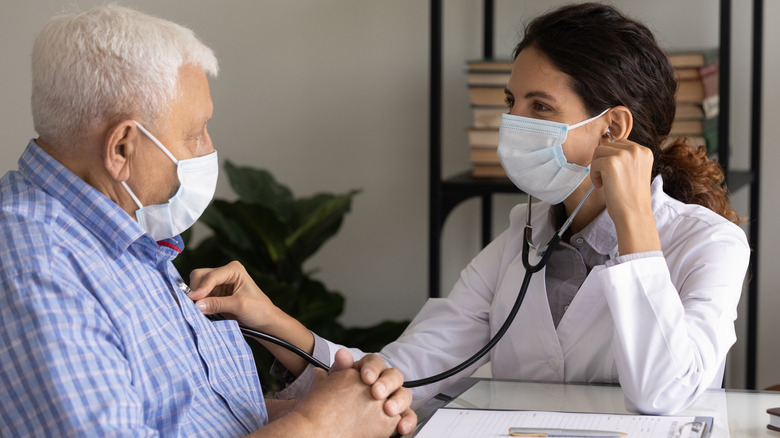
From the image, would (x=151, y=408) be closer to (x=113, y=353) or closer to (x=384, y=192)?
(x=113, y=353)

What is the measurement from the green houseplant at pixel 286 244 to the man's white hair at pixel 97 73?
4.34ft

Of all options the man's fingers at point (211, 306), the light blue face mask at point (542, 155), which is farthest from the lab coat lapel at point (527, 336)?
the man's fingers at point (211, 306)

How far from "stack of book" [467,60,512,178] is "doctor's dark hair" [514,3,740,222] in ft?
2.31

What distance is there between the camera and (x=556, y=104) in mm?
1405

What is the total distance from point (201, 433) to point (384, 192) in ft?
5.65

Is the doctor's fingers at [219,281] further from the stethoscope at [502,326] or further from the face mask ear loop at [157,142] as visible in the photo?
the face mask ear loop at [157,142]

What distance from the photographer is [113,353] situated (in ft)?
3.05

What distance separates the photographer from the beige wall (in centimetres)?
262

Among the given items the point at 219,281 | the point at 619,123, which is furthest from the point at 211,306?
the point at 619,123

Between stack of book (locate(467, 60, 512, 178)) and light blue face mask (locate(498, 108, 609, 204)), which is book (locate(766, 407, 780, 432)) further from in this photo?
stack of book (locate(467, 60, 512, 178))

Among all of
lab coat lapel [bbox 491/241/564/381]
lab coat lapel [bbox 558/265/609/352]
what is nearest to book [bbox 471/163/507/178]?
lab coat lapel [bbox 491/241/564/381]

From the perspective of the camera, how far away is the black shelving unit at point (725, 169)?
2.12m

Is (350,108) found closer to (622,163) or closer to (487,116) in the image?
Result: (487,116)

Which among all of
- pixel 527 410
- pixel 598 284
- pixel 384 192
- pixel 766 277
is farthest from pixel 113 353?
pixel 766 277
